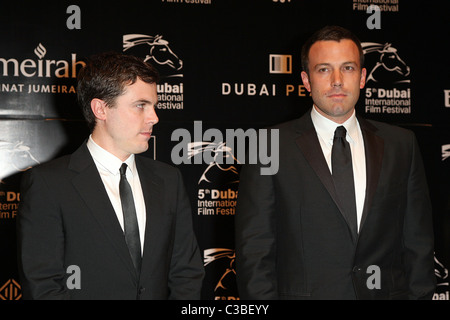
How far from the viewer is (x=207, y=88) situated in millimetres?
4277

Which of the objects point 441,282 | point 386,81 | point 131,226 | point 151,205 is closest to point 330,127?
point 151,205

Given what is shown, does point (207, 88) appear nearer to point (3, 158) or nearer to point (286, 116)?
point (286, 116)

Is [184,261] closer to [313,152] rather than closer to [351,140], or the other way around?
[313,152]

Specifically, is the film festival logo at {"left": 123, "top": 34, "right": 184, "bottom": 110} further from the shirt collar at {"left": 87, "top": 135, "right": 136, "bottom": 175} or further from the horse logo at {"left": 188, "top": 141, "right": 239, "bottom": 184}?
the shirt collar at {"left": 87, "top": 135, "right": 136, "bottom": 175}

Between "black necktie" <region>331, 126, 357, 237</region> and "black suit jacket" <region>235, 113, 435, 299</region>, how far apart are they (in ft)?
0.10

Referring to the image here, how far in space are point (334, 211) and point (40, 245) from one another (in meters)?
1.13

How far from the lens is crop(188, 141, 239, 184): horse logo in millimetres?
4227

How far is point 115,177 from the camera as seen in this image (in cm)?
218

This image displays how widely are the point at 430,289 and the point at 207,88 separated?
2502 mm

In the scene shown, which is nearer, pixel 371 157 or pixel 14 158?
pixel 371 157

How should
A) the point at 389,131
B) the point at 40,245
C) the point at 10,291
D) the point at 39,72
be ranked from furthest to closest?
1. the point at 39,72
2. the point at 10,291
3. the point at 389,131
4. the point at 40,245

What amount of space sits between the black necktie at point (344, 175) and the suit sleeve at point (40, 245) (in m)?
1.09

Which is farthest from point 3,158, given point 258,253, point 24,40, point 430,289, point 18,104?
point 430,289

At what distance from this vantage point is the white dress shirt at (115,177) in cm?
212
